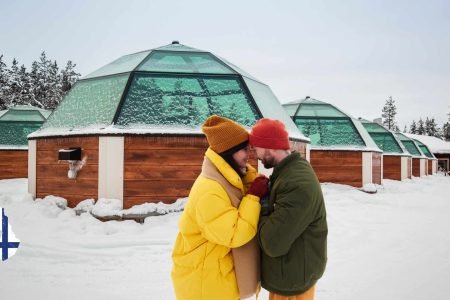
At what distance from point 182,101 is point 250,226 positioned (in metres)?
6.18

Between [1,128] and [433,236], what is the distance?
16471 mm

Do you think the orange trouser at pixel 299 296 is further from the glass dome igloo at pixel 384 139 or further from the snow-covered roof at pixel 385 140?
the glass dome igloo at pixel 384 139

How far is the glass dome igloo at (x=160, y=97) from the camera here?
7.50 meters

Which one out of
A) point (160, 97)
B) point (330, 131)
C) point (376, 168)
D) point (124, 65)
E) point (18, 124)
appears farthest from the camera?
point (18, 124)

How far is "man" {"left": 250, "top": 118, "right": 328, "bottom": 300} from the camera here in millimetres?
1884

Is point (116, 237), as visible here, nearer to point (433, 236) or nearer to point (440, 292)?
point (440, 292)

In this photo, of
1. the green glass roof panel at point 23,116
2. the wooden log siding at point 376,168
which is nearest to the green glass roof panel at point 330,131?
the wooden log siding at point 376,168

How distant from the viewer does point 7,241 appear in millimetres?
5566

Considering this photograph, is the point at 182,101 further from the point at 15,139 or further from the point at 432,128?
the point at 432,128

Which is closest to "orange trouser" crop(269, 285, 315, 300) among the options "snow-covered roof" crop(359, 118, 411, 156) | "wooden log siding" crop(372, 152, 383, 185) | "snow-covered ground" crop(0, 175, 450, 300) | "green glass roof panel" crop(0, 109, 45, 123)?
"snow-covered ground" crop(0, 175, 450, 300)

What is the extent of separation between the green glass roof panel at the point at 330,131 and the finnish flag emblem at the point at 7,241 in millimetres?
9782

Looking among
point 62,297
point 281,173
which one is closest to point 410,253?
point 281,173

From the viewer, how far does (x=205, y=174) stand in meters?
2.07

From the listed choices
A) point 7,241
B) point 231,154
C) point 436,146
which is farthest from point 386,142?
point 436,146
